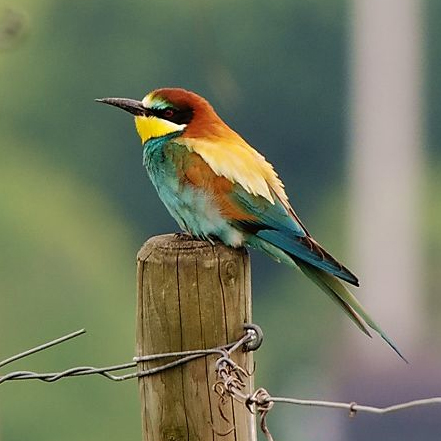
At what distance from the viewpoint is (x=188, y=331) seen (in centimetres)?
215

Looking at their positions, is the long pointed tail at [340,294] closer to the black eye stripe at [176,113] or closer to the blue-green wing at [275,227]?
the blue-green wing at [275,227]

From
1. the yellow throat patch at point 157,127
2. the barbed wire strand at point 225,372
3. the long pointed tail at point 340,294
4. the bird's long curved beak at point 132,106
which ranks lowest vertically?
the barbed wire strand at point 225,372

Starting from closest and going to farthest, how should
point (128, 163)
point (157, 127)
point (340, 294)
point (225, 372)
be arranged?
point (225, 372) → point (340, 294) → point (157, 127) → point (128, 163)

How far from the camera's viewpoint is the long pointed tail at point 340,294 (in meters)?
2.55

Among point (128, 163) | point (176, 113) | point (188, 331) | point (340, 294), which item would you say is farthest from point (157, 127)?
point (128, 163)

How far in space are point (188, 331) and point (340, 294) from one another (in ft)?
1.72

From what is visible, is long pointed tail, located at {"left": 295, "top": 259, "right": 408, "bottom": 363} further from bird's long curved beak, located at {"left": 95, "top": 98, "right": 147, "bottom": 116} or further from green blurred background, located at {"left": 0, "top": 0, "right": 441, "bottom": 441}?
green blurred background, located at {"left": 0, "top": 0, "right": 441, "bottom": 441}

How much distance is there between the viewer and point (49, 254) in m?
14.6

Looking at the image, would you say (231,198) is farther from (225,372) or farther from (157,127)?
(225,372)

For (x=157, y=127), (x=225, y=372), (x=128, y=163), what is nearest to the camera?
(x=225, y=372)

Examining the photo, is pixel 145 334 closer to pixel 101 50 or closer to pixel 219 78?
pixel 219 78

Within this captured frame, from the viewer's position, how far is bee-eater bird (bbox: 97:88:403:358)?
2678mm

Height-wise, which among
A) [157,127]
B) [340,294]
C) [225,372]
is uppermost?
[157,127]

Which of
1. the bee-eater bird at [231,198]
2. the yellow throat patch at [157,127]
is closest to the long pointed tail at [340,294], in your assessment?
the bee-eater bird at [231,198]
